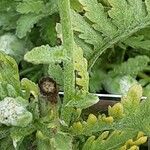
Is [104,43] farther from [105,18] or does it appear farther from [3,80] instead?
[3,80]

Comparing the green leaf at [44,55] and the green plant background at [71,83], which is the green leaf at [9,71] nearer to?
the green plant background at [71,83]

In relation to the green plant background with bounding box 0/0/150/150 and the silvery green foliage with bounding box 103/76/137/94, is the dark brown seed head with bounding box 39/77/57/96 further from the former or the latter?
the silvery green foliage with bounding box 103/76/137/94

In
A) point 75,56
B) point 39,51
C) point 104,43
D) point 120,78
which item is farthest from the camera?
point 120,78

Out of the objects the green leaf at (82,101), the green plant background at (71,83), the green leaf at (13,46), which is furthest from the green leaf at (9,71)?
the green leaf at (13,46)

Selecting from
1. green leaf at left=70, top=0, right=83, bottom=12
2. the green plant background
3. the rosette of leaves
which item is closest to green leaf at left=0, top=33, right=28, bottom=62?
the green plant background

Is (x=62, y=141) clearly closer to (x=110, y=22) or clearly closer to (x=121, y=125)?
(x=121, y=125)

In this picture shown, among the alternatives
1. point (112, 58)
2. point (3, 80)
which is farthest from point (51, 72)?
point (112, 58)

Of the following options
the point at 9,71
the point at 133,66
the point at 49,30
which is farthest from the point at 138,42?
the point at 9,71
